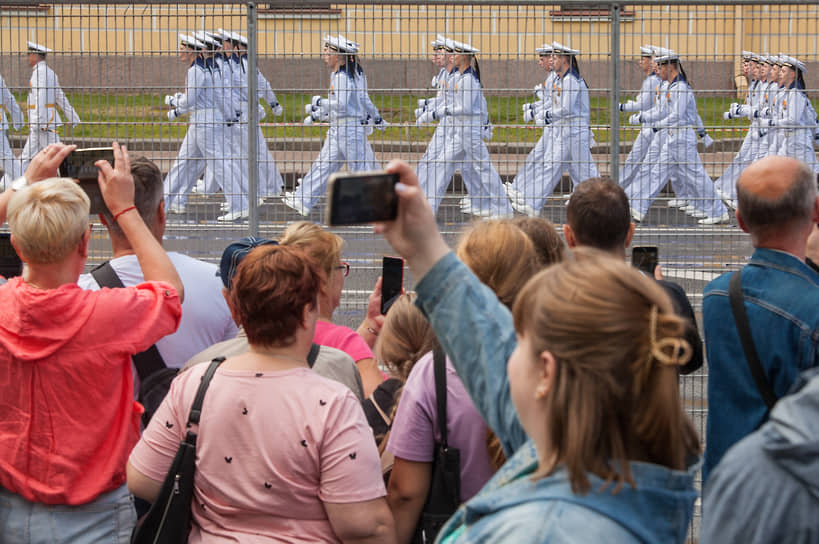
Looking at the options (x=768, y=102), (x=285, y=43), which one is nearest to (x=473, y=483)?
(x=285, y=43)

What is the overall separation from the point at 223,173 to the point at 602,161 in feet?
6.90

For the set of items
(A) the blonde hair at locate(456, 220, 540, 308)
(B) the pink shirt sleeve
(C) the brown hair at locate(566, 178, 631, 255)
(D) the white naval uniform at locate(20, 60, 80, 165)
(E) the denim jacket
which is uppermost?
(D) the white naval uniform at locate(20, 60, 80, 165)

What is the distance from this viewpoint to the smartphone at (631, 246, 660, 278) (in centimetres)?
383

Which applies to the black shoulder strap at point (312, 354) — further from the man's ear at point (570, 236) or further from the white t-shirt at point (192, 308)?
the man's ear at point (570, 236)

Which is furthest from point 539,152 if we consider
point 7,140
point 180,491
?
point 180,491

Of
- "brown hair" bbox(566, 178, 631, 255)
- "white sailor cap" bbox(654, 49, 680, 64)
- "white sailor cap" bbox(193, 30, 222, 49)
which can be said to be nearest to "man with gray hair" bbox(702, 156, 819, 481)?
"brown hair" bbox(566, 178, 631, 255)

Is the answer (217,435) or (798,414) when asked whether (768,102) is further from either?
(798,414)

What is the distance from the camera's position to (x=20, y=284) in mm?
2885

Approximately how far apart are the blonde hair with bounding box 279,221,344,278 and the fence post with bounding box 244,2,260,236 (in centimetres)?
232

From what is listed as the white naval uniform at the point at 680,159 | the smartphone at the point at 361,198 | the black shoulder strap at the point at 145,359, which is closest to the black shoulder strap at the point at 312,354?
the black shoulder strap at the point at 145,359

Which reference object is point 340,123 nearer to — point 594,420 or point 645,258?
point 645,258

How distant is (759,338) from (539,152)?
120 inches

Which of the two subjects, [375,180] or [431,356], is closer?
[375,180]

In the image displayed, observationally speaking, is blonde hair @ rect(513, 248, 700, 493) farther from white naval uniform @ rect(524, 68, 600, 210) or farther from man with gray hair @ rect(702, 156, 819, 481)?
white naval uniform @ rect(524, 68, 600, 210)
